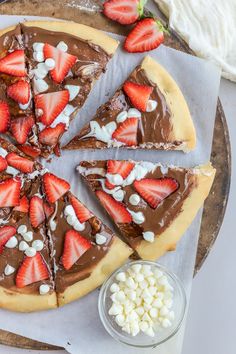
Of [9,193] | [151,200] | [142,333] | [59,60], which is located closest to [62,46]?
[59,60]

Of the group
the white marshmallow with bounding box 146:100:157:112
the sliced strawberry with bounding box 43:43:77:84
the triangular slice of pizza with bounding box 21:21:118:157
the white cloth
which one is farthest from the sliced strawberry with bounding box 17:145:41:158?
the white cloth

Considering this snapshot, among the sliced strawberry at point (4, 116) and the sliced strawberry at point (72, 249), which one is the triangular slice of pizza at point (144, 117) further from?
the sliced strawberry at point (72, 249)

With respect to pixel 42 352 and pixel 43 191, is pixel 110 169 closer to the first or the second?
pixel 43 191

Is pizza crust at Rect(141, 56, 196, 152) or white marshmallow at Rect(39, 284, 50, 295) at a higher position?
pizza crust at Rect(141, 56, 196, 152)

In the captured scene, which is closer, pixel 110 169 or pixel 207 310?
pixel 110 169

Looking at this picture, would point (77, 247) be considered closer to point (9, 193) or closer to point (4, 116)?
point (9, 193)

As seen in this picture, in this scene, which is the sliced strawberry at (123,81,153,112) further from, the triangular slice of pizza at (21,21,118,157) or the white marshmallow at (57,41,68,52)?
the white marshmallow at (57,41,68,52)

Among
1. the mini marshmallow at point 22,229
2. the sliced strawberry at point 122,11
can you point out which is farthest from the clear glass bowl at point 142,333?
the sliced strawberry at point 122,11

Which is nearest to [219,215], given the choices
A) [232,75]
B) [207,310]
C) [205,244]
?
[205,244]
